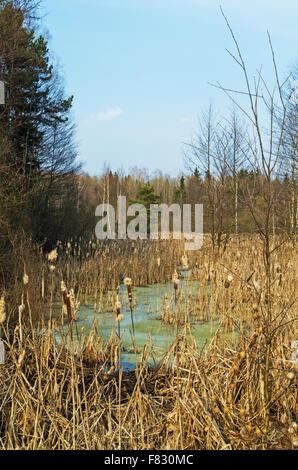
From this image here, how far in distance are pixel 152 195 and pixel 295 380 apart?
22.9 metres

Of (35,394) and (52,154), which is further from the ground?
(52,154)

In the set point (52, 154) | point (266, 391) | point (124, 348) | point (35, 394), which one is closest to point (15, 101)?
point (52, 154)

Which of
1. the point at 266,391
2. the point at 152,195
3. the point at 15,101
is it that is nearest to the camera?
the point at 266,391

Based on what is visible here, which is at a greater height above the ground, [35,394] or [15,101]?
[15,101]

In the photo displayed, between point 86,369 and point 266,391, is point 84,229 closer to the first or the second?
point 86,369

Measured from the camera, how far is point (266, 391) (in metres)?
2.32

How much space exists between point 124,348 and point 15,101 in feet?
29.8

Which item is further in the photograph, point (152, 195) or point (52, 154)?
point (152, 195)

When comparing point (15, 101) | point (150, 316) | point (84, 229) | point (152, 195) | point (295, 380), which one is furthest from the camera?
point (152, 195)

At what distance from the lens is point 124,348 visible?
455 centimetres
